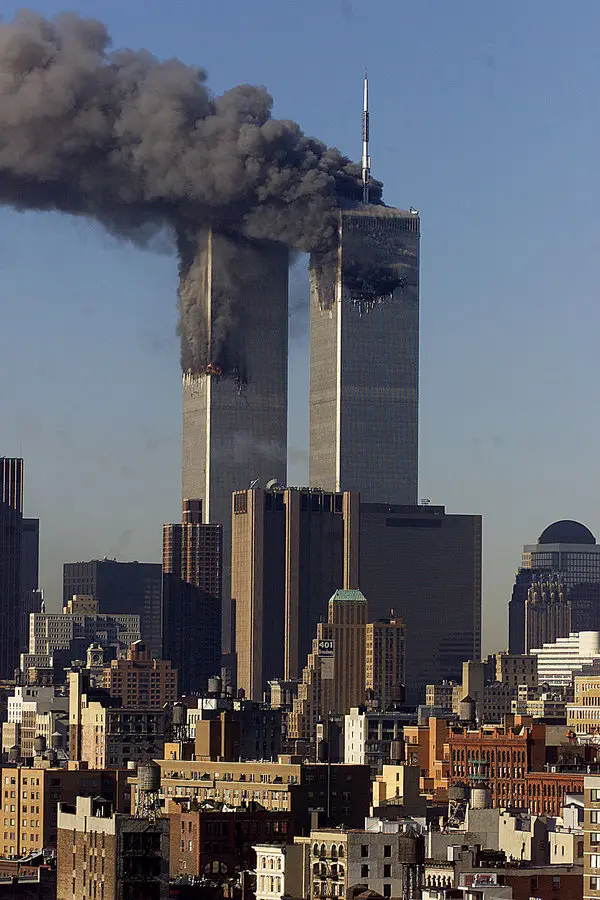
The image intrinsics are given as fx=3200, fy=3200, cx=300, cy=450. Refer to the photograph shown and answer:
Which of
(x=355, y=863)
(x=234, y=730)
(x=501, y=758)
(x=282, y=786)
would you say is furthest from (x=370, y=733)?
(x=355, y=863)

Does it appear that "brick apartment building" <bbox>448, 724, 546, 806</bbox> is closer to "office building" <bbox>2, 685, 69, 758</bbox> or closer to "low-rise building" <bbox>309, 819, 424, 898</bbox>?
"low-rise building" <bbox>309, 819, 424, 898</bbox>

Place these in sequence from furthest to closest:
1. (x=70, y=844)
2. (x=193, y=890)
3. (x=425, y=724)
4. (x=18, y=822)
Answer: (x=425, y=724)
(x=18, y=822)
(x=193, y=890)
(x=70, y=844)

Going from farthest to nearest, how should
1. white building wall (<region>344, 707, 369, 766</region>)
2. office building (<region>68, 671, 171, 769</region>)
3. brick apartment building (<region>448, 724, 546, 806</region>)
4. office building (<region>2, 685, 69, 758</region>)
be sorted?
office building (<region>2, 685, 69, 758</region>)
white building wall (<region>344, 707, 369, 766</region>)
office building (<region>68, 671, 171, 769</region>)
brick apartment building (<region>448, 724, 546, 806</region>)

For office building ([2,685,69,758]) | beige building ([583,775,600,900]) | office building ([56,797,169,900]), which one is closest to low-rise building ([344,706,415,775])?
office building ([2,685,69,758])

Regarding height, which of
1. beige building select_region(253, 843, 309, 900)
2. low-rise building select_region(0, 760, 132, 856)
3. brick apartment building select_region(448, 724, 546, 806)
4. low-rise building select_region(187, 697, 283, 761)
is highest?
low-rise building select_region(187, 697, 283, 761)

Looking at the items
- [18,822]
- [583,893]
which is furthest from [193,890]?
[18,822]

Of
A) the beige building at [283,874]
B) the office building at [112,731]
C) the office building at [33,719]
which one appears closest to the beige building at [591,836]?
the beige building at [283,874]

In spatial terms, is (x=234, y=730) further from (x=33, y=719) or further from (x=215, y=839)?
(x=33, y=719)

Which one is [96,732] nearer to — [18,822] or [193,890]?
[18,822]

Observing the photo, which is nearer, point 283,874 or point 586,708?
point 283,874
